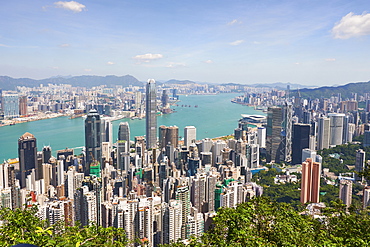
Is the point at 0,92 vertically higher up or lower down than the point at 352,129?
higher up

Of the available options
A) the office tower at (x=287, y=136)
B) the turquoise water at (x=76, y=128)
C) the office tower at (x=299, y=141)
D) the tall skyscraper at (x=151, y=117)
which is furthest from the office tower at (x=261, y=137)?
the tall skyscraper at (x=151, y=117)

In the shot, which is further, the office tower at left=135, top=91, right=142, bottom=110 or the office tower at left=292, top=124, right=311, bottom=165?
the office tower at left=135, top=91, right=142, bottom=110

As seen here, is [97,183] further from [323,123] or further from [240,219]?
[323,123]

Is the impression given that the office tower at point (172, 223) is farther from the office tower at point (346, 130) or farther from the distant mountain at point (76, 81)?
the distant mountain at point (76, 81)

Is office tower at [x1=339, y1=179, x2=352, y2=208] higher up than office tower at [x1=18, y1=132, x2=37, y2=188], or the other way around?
office tower at [x1=18, y1=132, x2=37, y2=188]

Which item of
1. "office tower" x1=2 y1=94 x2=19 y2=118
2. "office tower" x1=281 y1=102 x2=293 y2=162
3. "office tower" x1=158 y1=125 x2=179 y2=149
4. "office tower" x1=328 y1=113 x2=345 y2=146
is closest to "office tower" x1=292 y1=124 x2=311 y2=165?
"office tower" x1=281 y1=102 x2=293 y2=162

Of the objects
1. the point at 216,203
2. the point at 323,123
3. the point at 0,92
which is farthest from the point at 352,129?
the point at 0,92

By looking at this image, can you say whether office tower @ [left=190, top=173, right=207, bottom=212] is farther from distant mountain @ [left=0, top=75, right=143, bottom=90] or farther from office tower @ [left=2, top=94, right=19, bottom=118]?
distant mountain @ [left=0, top=75, right=143, bottom=90]
